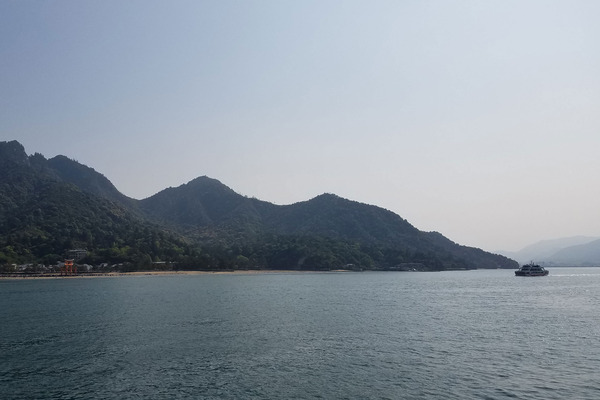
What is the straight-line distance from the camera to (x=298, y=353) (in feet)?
163

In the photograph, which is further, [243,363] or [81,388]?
[243,363]

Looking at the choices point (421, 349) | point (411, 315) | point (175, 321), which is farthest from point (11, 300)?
point (421, 349)

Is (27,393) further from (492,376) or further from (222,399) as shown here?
(492,376)

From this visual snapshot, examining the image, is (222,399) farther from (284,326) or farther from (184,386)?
(284,326)

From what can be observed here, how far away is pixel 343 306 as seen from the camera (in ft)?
316

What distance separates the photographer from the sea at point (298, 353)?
36.7 meters

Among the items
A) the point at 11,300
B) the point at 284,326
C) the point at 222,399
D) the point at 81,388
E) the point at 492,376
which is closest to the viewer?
the point at 222,399

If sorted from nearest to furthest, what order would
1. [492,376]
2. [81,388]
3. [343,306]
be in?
[81,388], [492,376], [343,306]

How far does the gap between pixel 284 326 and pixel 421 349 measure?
2355cm

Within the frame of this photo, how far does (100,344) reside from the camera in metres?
54.4

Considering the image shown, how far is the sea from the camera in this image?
120 ft

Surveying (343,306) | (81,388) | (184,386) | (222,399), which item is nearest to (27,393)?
(81,388)

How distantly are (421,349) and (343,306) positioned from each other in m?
45.2

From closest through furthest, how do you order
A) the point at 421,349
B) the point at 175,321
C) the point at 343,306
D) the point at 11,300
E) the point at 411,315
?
the point at 421,349 < the point at 175,321 < the point at 411,315 < the point at 343,306 < the point at 11,300
